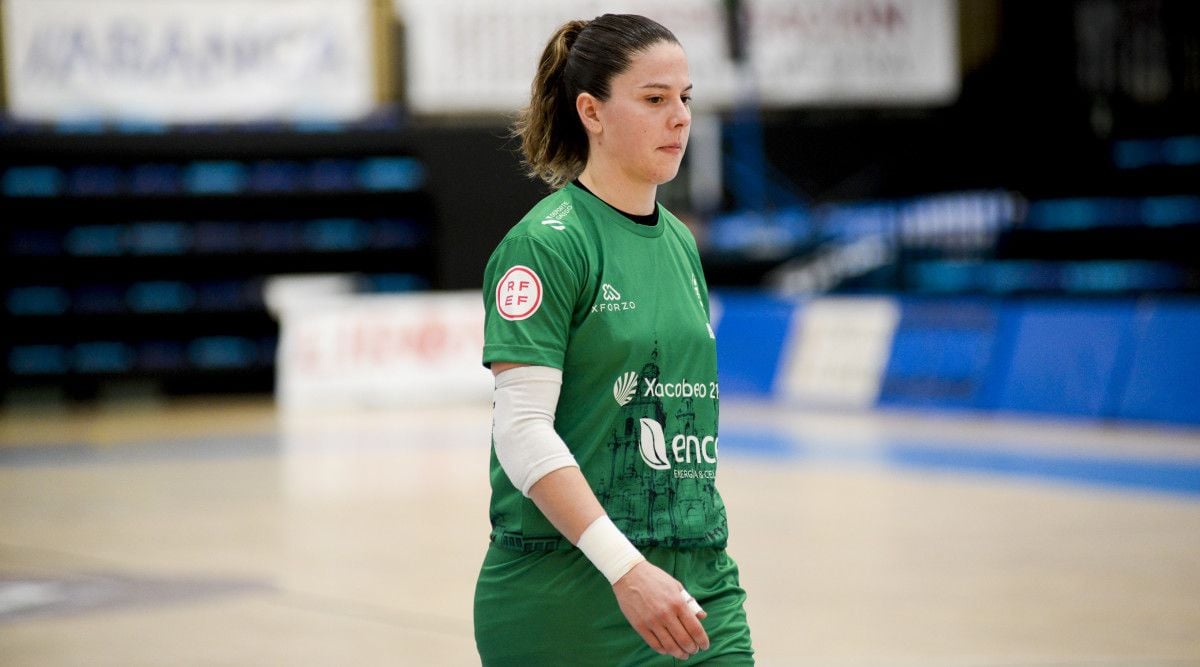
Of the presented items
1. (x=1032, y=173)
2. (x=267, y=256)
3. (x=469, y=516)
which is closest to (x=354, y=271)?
(x=267, y=256)

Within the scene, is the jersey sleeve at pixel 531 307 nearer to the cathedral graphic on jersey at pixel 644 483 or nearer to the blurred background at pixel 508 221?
the cathedral graphic on jersey at pixel 644 483

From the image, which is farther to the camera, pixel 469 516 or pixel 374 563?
pixel 469 516

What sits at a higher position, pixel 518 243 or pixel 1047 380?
pixel 518 243

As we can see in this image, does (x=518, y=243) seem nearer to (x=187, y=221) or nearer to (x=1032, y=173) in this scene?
(x=1032, y=173)

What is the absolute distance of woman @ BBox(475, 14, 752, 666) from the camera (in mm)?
2404

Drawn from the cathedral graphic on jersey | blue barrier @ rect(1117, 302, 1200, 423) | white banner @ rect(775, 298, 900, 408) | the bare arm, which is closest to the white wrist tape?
the bare arm

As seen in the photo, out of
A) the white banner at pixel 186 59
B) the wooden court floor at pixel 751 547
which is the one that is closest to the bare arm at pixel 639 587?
the wooden court floor at pixel 751 547

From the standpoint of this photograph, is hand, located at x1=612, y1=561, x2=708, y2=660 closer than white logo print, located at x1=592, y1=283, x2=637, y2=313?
Yes

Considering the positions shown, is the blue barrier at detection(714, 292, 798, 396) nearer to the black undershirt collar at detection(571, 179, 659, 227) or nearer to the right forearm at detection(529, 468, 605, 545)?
the black undershirt collar at detection(571, 179, 659, 227)

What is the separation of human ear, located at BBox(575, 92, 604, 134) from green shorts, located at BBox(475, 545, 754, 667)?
0.70 m

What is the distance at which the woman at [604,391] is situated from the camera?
7.89 ft

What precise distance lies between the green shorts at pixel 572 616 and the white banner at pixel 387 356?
592 inches

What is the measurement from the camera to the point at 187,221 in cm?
2138

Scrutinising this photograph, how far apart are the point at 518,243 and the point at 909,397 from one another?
471 inches
